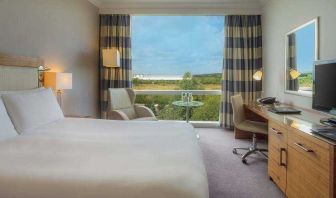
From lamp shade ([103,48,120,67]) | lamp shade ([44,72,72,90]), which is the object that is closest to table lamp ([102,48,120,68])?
lamp shade ([103,48,120,67])

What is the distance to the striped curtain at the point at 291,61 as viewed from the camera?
12.3ft

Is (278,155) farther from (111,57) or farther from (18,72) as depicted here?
(111,57)

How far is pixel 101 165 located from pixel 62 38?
302cm

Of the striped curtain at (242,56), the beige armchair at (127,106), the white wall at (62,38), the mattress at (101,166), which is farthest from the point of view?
the striped curtain at (242,56)

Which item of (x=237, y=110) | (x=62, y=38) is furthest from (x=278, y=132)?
(x=62, y=38)

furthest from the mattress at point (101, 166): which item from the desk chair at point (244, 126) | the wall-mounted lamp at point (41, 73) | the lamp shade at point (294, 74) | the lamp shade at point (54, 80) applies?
the lamp shade at point (294, 74)

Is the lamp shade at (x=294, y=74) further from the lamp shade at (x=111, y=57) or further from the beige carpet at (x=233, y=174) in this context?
the lamp shade at (x=111, y=57)

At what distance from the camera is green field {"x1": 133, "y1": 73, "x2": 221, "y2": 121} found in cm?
585

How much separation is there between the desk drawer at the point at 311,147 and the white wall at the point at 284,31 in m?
1.10

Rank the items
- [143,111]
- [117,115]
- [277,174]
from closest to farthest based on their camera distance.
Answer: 1. [277,174]
2. [117,115]
3. [143,111]

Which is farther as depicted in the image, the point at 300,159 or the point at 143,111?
the point at 143,111

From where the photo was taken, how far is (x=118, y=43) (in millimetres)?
5496

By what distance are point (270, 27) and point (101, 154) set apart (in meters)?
4.15

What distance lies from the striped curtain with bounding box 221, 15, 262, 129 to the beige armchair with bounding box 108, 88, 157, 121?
1.80 m
